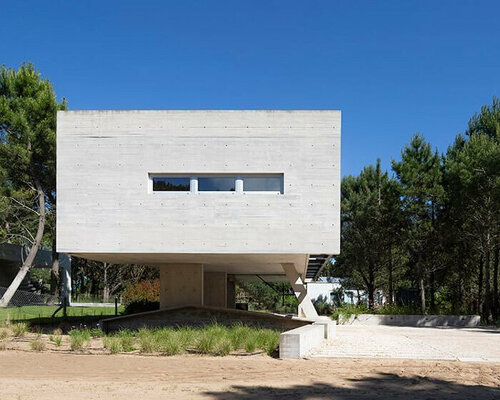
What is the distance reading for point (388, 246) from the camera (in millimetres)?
33500

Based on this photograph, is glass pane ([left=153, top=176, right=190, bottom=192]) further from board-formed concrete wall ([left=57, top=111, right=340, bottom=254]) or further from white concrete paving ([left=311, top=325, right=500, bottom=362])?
white concrete paving ([left=311, top=325, right=500, bottom=362])

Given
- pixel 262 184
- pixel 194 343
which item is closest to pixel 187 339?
pixel 194 343

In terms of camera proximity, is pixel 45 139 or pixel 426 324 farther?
pixel 45 139

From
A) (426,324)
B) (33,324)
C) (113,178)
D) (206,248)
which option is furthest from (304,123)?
(426,324)

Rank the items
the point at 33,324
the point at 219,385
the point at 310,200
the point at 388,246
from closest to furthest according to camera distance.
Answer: the point at 219,385, the point at 310,200, the point at 33,324, the point at 388,246

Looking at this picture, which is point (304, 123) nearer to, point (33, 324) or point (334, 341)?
point (334, 341)

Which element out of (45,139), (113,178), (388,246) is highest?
(45,139)

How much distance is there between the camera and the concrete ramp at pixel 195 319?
60.4 feet

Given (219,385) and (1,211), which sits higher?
(1,211)

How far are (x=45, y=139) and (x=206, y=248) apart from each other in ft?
59.7

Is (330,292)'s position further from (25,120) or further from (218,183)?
(218,183)

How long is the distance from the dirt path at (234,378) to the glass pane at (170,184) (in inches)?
214

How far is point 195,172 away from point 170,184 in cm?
88

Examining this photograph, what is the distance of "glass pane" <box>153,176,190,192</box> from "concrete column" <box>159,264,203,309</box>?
4.38 metres
